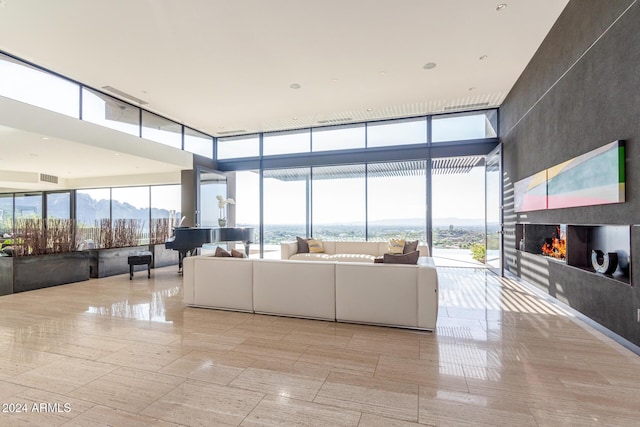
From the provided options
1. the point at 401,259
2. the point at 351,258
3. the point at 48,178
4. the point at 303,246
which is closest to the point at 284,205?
the point at 303,246

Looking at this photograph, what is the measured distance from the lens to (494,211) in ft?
22.4

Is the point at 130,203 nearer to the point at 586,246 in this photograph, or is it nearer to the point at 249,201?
the point at 249,201

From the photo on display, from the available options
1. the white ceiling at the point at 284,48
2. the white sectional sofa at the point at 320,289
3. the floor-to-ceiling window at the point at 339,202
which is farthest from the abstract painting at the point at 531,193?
the floor-to-ceiling window at the point at 339,202

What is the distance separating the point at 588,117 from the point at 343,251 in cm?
450

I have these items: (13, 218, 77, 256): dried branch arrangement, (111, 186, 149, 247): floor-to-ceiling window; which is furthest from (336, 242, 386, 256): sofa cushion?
(111, 186, 149, 247): floor-to-ceiling window

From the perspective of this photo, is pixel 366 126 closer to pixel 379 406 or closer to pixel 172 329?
pixel 172 329

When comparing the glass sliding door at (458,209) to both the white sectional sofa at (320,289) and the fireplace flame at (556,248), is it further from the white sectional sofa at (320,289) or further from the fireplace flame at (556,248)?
the white sectional sofa at (320,289)

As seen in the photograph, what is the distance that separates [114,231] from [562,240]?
8.63 meters

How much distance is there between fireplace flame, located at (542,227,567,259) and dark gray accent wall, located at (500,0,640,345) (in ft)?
0.51

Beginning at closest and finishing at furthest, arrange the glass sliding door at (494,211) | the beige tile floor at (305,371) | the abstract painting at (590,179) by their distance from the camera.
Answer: the beige tile floor at (305,371) < the abstract painting at (590,179) < the glass sliding door at (494,211)

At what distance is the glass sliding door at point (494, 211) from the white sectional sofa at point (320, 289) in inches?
141

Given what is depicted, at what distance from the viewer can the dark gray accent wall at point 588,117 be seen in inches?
107

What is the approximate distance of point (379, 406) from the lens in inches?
76.8

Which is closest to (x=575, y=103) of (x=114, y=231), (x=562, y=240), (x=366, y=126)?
(x=562, y=240)
